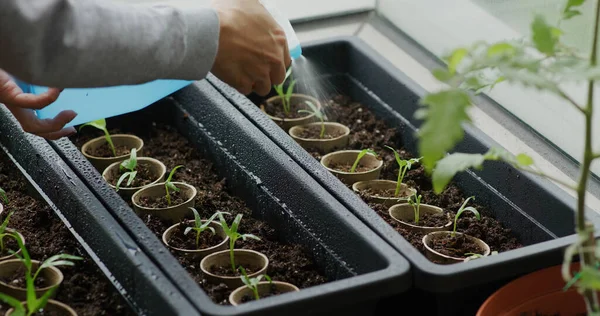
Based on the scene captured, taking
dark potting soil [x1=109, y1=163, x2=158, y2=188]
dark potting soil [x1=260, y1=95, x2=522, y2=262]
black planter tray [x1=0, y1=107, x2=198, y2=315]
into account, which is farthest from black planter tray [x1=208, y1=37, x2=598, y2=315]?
black planter tray [x1=0, y1=107, x2=198, y2=315]

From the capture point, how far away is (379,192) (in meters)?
2.01

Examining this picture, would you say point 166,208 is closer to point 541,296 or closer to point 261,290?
point 261,290

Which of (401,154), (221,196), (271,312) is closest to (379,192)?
(401,154)

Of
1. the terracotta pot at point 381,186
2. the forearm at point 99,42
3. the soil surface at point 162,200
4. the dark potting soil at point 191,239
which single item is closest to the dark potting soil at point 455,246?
the terracotta pot at point 381,186

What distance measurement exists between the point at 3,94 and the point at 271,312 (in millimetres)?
638

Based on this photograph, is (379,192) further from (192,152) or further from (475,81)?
(475,81)

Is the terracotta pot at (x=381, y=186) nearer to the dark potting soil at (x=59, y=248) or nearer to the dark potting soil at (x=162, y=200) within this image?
the dark potting soil at (x=162, y=200)

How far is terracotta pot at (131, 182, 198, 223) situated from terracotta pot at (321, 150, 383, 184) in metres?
0.29

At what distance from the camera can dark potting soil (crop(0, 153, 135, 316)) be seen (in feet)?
5.22

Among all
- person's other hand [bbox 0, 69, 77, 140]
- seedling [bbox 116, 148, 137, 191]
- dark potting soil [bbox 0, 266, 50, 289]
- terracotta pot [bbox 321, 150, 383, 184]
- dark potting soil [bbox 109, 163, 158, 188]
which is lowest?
dark potting soil [bbox 0, 266, 50, 289]

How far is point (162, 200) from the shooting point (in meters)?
1.95

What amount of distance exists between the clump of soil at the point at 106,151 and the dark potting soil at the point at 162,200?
215 millimetres

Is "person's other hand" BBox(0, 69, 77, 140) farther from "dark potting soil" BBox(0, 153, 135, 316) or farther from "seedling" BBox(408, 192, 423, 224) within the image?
"seedling" BBox(408, 192, 423, 224)

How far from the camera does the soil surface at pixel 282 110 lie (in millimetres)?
2314
